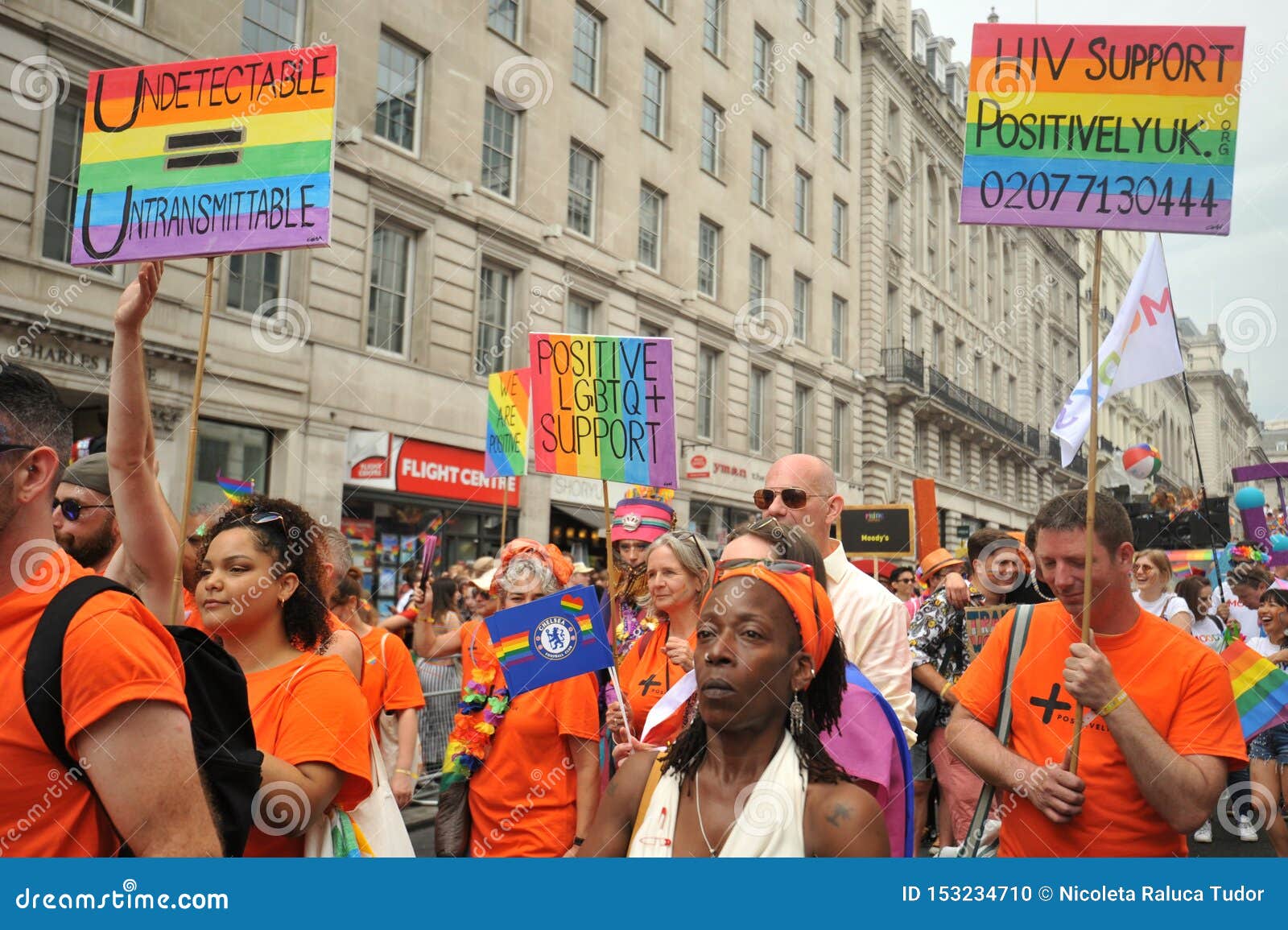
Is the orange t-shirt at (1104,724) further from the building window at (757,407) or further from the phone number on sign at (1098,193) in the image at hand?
the building window at (757,407)

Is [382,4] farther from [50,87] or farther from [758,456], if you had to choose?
[758,456]

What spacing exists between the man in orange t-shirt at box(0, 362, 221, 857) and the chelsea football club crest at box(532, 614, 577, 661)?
2495 mm

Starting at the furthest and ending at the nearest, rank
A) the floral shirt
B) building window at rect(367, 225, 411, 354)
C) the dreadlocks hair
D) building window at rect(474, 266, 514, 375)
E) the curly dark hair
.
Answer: building window at rect(474, 266, 514, 375) → building window at rect(367, 225, 411, 354) → the floral shirt → the curly dark hair → the dreadlocks hair

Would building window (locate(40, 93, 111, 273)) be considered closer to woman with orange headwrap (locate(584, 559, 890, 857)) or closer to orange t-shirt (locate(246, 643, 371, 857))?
orange t-shirt (locate(246, 643, 371, 857))

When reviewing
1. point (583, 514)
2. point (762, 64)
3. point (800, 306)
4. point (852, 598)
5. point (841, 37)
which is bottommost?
point (852, 598)

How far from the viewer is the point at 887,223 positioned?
34062mm

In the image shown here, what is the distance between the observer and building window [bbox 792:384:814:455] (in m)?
28.3

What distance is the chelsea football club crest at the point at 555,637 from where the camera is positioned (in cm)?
436

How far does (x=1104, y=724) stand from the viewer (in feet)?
9.66

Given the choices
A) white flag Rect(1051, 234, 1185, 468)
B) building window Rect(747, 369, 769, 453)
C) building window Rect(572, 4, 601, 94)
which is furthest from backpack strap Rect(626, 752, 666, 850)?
building window Rect(747, 369, 769, 453)

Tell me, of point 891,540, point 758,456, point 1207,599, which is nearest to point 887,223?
point 758,456

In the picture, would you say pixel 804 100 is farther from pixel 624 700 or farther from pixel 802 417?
pixel 624 700

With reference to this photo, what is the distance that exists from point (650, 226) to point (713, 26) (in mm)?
5845

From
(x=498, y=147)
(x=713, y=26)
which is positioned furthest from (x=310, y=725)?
(x=713, y=26)
